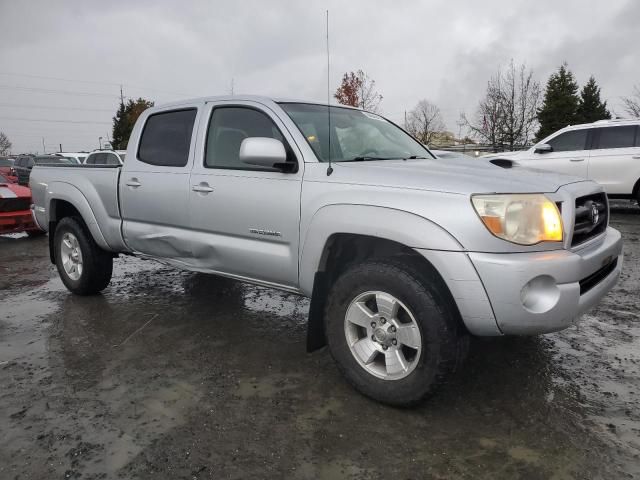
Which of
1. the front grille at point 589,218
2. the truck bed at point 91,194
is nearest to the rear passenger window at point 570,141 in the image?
the front grille at point 589,218

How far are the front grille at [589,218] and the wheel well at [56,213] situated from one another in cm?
454

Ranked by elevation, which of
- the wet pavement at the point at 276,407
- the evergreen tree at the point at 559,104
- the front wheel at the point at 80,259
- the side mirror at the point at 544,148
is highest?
the evergreen tree at the point at 559,104

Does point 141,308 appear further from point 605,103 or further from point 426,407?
point 605,103

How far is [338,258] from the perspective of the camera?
3.12 metres

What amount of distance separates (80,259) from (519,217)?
4.18m

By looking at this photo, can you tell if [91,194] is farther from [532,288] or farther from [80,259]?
[532,288]

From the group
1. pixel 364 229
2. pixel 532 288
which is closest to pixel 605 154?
pixel 532 288

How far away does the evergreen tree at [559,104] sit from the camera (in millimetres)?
33750

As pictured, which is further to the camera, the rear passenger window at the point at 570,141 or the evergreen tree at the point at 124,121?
the evergreen tree at the point at 124,121

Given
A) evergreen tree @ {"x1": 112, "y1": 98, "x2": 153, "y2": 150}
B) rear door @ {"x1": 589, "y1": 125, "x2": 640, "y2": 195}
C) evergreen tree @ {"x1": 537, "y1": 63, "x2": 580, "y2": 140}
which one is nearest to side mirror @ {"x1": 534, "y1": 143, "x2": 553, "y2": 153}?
rear door @ {"x1": 589, "y1": 125, "x2": 640, "y2": 195}

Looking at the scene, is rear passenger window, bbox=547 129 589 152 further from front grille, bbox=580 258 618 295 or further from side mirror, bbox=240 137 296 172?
side mirror, bbox=240 137 296 172

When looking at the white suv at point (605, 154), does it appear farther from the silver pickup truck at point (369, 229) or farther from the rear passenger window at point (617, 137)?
the silver pickup truck at point (369, 229)

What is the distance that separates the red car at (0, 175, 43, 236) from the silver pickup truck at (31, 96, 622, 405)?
594 centimetres

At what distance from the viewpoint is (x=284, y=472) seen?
226cm
